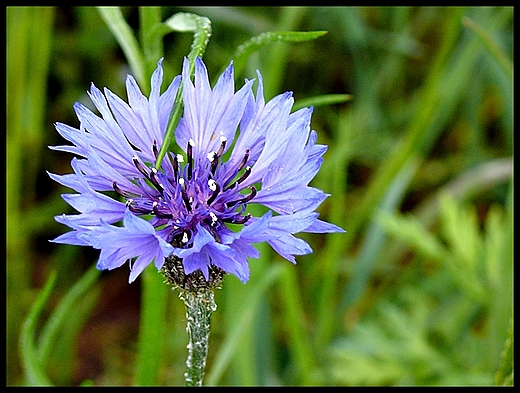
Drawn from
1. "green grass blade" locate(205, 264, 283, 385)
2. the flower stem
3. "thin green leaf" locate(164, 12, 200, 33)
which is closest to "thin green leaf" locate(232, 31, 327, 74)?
"thin green leaf" locate(164, 12, 200, 33)

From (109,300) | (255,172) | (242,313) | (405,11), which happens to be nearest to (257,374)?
(242,313)

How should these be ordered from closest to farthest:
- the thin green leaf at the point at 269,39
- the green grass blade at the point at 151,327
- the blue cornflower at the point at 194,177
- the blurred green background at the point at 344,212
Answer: the blue cornflower at the point at 194,177, the thin green leaf at the point at 269,39, the green grass blade at the point at 151,327, the blurred green background at the point at 344,212

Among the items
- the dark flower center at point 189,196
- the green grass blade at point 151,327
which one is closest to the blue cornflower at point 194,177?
the dark flower center at point 189,196

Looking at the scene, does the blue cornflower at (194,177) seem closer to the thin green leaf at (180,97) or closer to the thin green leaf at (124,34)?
the thin green leaf at (180,97)

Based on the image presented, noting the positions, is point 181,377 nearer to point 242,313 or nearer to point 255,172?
point 242,313


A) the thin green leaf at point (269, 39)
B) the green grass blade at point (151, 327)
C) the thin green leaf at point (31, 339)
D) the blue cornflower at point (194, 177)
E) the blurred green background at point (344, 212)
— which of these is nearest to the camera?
the blue cornflower at point (194, 177)

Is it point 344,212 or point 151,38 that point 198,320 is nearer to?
point 151,38

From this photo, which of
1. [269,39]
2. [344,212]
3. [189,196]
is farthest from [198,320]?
[344,212]
